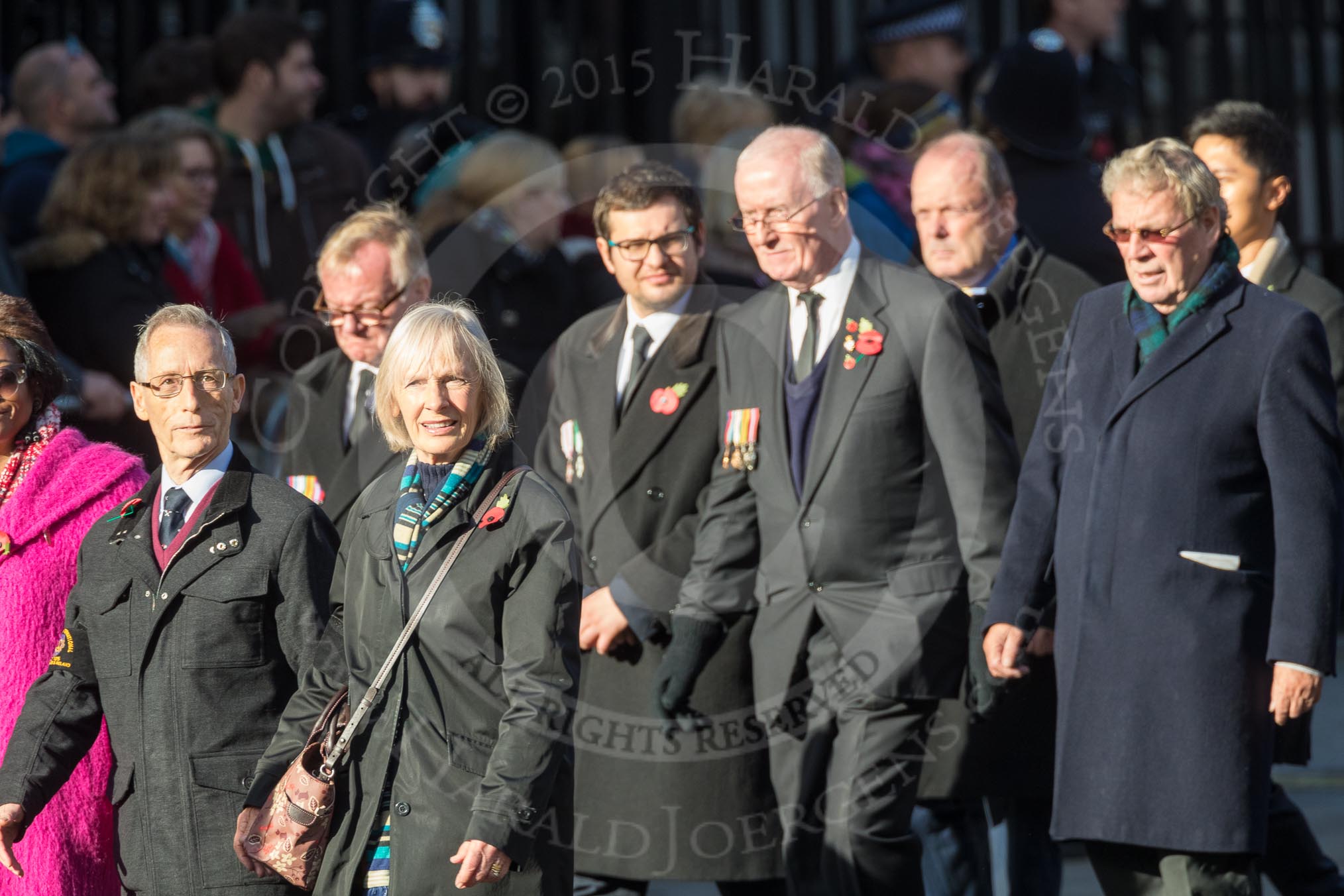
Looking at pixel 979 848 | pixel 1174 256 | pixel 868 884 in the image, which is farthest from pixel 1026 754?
pixel 1174 256

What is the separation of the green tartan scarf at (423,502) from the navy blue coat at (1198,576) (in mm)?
1252

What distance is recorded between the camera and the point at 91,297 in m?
5.92

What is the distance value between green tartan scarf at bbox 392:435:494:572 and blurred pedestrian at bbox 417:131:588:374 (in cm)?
259

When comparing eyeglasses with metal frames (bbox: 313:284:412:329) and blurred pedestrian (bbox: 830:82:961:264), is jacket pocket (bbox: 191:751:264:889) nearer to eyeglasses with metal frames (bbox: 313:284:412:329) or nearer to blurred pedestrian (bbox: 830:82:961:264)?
eyeglasses with metal frames (bbox: 313:284:412:329)

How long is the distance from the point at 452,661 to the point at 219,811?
21.8 inches

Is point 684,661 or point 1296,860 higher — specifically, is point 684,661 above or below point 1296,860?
above

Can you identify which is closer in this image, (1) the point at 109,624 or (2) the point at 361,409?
(1) the point at 109,624

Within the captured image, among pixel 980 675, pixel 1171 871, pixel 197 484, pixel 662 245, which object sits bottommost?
pixel 1171 871

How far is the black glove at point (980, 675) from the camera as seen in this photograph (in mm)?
4176

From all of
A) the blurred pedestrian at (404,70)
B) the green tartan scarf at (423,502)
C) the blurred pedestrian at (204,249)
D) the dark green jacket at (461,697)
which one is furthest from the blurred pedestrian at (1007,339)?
the blurred pedestrian at (404,70)

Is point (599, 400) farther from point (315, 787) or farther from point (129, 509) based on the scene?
point (315, 787)

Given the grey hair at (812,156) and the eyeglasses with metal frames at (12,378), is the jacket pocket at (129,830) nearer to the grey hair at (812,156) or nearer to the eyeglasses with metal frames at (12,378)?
the eyeglasses with metal frames at (12,378)

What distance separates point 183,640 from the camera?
11.8ft

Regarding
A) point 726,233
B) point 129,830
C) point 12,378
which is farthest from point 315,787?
point 726,233
